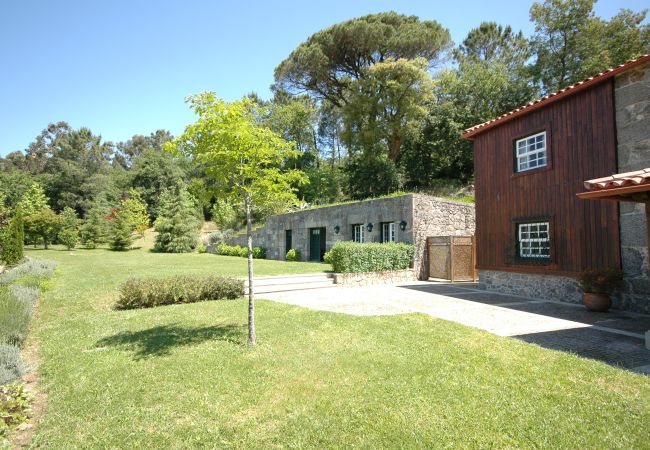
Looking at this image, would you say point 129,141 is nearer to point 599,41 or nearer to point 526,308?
point 599,41

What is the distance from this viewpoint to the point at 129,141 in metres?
79.8

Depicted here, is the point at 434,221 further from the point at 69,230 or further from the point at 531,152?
the point at 69,230

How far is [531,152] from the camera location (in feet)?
36.2

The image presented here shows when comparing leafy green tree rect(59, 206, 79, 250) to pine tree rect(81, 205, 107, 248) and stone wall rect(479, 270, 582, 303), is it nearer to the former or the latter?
pine tree rect(81, 205, 107, 248)

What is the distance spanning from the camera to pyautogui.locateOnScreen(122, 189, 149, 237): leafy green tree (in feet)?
133

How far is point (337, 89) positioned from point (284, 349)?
29.7 m

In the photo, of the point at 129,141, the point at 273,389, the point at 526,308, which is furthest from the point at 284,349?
the point at 129,141

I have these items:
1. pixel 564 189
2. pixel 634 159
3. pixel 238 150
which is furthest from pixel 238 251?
pixel 634 159

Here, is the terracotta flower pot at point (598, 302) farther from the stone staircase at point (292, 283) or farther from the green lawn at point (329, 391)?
the stone staircase at point (292, 283)

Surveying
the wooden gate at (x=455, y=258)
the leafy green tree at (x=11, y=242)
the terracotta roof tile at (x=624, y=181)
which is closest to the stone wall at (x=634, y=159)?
the terracotta roof tile at (x=624, y=181)

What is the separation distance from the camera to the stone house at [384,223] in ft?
51.2

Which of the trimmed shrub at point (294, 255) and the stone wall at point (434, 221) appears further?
the trimmed shrub at point (294, 255)

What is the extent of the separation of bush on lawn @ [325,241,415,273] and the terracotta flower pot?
279 inches

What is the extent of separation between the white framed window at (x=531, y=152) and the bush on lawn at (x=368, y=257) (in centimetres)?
549
